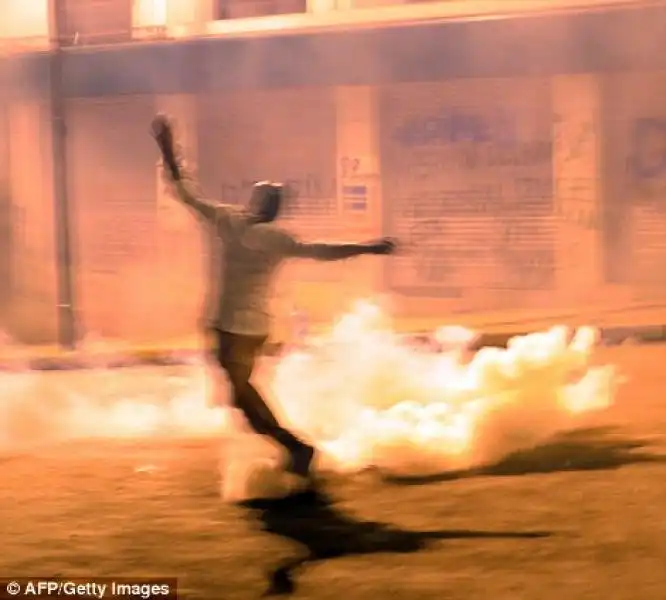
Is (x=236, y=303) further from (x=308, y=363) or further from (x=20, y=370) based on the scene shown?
(x=20, y=370)

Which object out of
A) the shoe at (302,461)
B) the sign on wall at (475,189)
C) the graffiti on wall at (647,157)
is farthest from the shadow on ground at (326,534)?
the graffiti on wall at (647,157)

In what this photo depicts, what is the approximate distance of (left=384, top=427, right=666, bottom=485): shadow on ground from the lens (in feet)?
15.5

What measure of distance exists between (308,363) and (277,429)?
6.49ft

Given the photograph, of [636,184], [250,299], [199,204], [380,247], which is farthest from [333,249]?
[636,184]

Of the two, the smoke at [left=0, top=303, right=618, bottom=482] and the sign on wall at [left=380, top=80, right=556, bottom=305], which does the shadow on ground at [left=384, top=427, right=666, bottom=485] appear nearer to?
the smoke at [left=0, top=303, right=618, bottom=482]

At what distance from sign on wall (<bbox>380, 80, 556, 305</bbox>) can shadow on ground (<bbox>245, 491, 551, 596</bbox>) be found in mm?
4429

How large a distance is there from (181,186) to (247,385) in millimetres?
905

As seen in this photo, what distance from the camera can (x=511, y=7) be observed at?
812 centimetres

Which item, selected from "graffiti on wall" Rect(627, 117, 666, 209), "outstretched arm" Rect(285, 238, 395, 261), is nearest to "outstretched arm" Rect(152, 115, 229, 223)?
A: "outstretched arm" Rect(285, 238, 395, 261)

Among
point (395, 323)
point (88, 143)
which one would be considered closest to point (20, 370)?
point (88, 143)

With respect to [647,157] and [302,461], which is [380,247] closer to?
[302,461]

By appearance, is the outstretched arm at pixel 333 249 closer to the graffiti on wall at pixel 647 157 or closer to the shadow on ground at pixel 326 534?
the shadow on ground at pixel 326 534

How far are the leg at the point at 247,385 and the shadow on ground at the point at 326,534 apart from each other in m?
0.27

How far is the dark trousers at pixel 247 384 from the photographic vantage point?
443 centimetres
